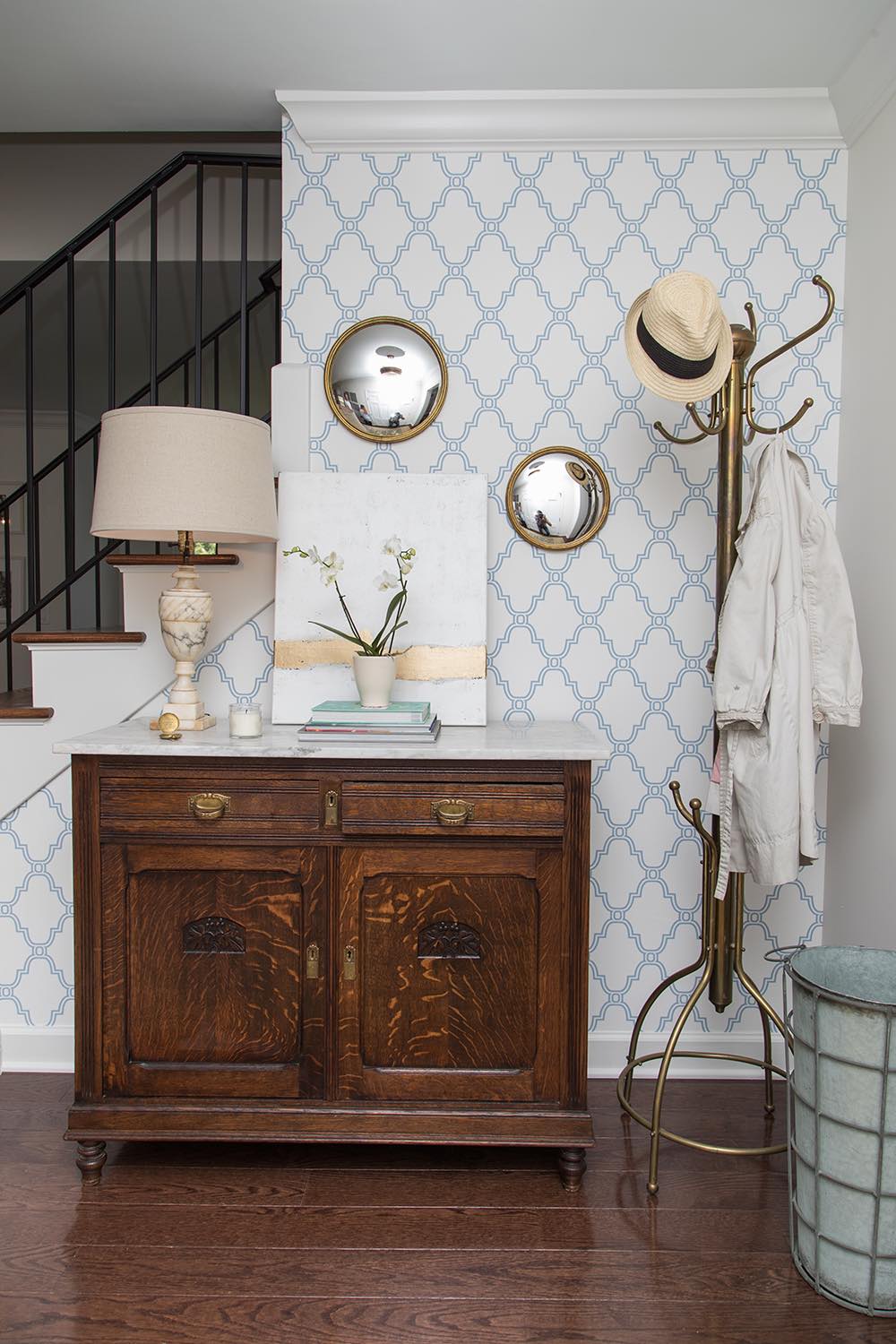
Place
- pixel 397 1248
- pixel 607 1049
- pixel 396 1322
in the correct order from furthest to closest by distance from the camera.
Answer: pixel 607 1049 < pixel 397 1248 < pixel 396 1322

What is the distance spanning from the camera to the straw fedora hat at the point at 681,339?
2016 mm

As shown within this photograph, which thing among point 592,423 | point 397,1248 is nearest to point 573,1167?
point 397,1248

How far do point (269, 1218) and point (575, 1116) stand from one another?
26.8 inches

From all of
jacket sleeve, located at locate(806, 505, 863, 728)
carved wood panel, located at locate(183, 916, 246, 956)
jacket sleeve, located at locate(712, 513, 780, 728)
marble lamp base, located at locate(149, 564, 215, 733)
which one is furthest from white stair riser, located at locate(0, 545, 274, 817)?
jacket sleeve, located at locate(806, 505, 863, 728)

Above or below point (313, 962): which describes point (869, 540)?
above

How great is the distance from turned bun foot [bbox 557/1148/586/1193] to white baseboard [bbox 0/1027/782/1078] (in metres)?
0.56

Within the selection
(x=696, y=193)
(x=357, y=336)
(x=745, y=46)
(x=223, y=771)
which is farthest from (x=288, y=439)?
(x=745, y=46)

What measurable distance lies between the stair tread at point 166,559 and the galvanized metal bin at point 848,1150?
1.72 meters

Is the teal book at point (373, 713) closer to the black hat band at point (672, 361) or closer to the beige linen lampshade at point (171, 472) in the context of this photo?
the beige linen lampshade at point (171, 472)

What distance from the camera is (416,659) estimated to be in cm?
250

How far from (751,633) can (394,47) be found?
5.46ft

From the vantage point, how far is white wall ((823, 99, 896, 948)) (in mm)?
2262

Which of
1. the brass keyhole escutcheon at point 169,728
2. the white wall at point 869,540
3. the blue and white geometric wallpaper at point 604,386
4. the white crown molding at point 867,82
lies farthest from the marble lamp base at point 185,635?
the white crown molding at point 867,82

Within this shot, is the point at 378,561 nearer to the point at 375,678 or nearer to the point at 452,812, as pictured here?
the point at 375,678
